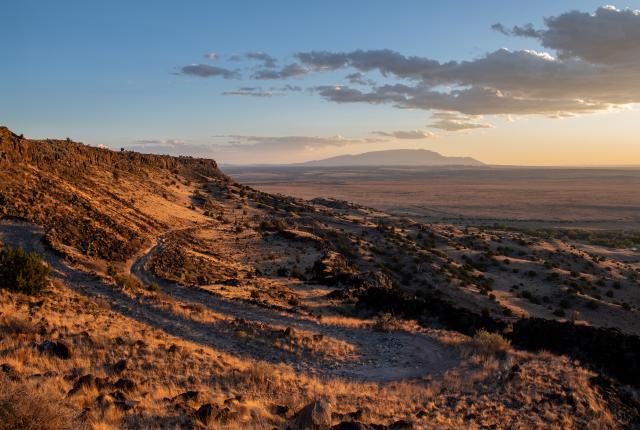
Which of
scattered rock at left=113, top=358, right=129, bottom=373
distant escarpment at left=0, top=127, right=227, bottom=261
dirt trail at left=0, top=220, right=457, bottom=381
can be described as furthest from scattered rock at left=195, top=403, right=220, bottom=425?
distant escarpment at left=0, top=127, right=227, bottom=261

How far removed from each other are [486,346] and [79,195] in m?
25.1

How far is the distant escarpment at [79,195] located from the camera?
23688 millimetres

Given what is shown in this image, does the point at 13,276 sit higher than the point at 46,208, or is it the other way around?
the point at 46,208

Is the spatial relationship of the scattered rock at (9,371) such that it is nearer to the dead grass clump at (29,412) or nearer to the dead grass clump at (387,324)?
the dead grass clump at (29,412)

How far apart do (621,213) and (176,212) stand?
9382 centimetres

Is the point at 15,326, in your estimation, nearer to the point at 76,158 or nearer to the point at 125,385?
the point at 125,385

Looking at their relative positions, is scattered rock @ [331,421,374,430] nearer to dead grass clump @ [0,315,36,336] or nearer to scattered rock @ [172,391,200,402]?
scattered rock @ [172,391,200,402]

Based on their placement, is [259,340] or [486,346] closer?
[259,340]

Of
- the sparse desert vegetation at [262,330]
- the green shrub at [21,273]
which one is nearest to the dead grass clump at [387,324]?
the sparse desert vegetation at [262,330]

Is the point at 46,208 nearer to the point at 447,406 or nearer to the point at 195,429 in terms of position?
the point at 195,429

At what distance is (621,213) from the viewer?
95812mm

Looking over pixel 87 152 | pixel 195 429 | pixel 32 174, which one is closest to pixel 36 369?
pixel 195 429

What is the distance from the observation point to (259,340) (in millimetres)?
15641

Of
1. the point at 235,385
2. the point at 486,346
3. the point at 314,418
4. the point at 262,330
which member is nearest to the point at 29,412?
the point at 314,418
